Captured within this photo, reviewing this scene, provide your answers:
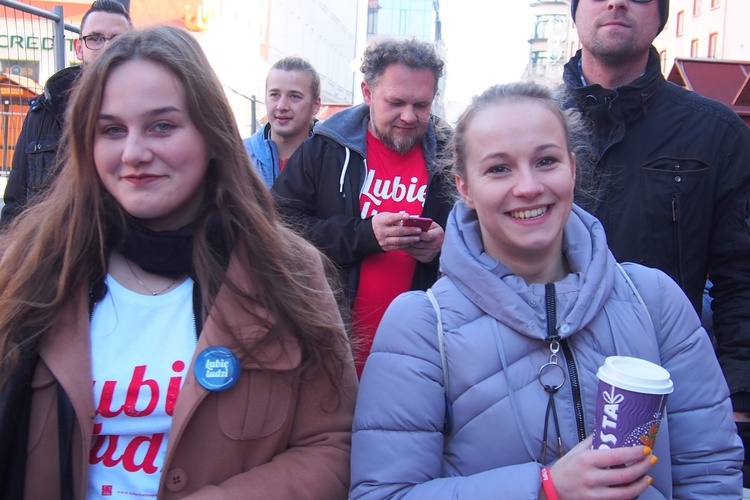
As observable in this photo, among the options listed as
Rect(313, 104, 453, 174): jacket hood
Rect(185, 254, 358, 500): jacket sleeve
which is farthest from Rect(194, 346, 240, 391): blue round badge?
Rect(313, 104, 453, 174): jacket hood

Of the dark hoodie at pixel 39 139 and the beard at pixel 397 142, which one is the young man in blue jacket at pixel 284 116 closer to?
the dark hoodie at pixel 39 139

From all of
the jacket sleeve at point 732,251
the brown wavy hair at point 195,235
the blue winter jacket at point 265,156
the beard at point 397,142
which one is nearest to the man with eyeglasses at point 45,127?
the blue winter jacket at point 265,156

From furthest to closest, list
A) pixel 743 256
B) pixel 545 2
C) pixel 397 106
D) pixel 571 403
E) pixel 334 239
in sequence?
pixel 545 2
pixel 397 106
pixel 334 239
pixel 743 256
pixel 571 403

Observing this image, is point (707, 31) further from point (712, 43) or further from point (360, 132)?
point (360, 132)

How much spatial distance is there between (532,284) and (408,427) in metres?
0.50

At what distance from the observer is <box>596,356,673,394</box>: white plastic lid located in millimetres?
1461

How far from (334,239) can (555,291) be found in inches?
52.8

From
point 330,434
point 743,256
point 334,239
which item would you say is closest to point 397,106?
point 334,239

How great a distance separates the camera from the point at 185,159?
1.82 meters

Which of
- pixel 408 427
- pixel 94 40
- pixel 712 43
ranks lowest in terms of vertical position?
pixel 408 427

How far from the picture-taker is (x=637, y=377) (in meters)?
1.46

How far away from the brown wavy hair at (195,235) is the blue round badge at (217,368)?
2.1 inches

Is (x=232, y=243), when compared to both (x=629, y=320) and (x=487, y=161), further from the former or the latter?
(x=629, y=320)

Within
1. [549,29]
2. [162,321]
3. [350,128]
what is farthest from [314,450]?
[549,29]
